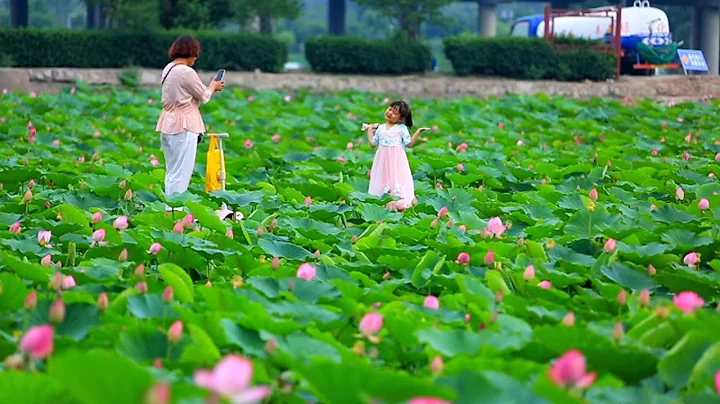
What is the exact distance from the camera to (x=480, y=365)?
2469 mm

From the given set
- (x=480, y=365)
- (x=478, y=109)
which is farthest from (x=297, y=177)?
(x=478, y=109)

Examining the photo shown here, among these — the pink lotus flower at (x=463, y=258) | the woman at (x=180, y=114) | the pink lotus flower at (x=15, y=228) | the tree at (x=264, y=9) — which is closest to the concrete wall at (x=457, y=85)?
the tree at (x=264, y=9)

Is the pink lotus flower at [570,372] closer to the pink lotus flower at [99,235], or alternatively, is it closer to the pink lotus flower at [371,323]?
the pink lotus flower at [371,323]

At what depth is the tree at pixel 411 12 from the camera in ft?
75.2

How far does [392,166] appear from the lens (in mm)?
6656

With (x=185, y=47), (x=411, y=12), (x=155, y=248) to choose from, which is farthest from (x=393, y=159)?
(x=411, y=12)

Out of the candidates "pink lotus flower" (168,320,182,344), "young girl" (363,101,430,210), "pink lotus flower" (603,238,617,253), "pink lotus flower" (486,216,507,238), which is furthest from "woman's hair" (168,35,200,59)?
"pink lotus flower" (168,320,182,344)

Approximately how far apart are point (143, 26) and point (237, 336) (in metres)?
16.2

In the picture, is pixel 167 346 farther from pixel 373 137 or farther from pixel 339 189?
pixel 373 137

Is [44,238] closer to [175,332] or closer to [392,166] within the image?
[175,332]

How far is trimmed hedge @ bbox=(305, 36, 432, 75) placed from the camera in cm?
2016

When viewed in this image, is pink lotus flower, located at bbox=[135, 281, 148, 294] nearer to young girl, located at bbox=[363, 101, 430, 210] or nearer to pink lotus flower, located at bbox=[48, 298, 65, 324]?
pink lotus flower, located at bbox=[48, 298, 65, 324]

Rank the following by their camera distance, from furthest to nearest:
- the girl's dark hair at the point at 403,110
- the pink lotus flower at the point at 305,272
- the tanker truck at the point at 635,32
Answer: the tanker truck at the point at 635,32, the girl's dark hair at the point at 403,110, the pink lotus flower at the point at 305,272

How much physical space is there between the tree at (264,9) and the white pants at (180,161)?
14802mm
